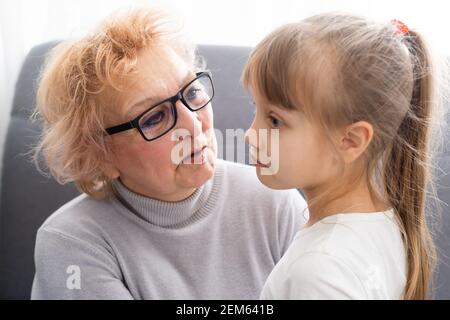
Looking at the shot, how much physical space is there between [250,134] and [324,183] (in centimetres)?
14

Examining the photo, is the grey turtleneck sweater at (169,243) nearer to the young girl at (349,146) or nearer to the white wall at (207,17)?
the young girl at (349,146)

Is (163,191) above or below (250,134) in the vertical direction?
below

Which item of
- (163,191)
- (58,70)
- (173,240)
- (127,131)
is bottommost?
(173,240)

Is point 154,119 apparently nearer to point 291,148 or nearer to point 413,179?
point 291,148

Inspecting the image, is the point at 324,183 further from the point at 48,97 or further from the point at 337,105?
the point at 48,97

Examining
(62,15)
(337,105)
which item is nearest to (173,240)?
(337,105)

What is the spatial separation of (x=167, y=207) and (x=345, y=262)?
0.42 m

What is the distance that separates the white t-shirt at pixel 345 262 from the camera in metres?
0.72

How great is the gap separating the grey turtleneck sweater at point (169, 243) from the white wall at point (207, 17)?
53 centimetres

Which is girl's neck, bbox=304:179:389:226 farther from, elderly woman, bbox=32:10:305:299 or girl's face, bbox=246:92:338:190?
elderly woman, bbox=32:10:305:299

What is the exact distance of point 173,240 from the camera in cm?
104

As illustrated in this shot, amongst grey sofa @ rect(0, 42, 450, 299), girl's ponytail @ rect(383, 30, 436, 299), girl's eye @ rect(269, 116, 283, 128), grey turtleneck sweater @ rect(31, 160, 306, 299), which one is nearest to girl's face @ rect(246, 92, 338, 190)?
girl's eye @ rect(269, 116, 283, 128)

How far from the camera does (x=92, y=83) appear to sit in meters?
0.95

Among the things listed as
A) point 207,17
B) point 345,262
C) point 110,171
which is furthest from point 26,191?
point 345,262
